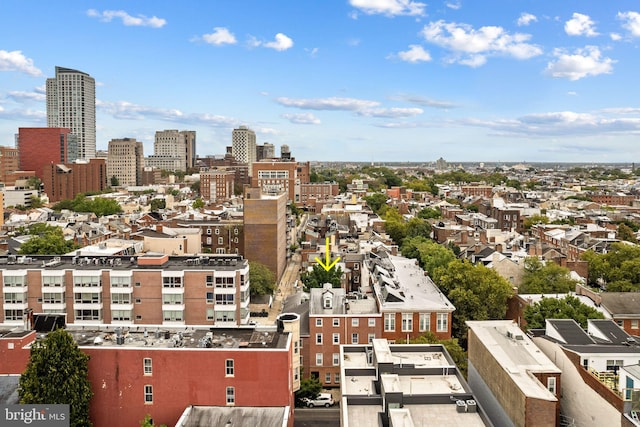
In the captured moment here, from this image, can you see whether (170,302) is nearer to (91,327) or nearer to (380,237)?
(91,327)

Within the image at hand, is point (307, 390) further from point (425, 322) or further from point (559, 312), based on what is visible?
point (559, 312)

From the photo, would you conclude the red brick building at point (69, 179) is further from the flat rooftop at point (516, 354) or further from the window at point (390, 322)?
the flat rooftop at point (516, 354)

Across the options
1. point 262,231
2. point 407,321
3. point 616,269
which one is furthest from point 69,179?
point 616,269

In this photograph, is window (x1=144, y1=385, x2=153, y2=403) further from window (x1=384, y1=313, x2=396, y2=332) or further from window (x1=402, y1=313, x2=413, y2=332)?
window (x1=402, y1=313, x2=413, y2=332)

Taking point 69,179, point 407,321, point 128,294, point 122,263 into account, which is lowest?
point 407,321

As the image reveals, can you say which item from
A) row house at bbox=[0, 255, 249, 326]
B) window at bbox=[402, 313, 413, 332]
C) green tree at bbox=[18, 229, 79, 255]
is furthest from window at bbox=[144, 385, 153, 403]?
green tree at bbox=[18, 229, 79, 255]

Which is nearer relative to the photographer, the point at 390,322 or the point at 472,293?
the point at 390,322

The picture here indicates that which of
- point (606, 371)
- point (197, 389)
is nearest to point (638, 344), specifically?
point (606, 371)
